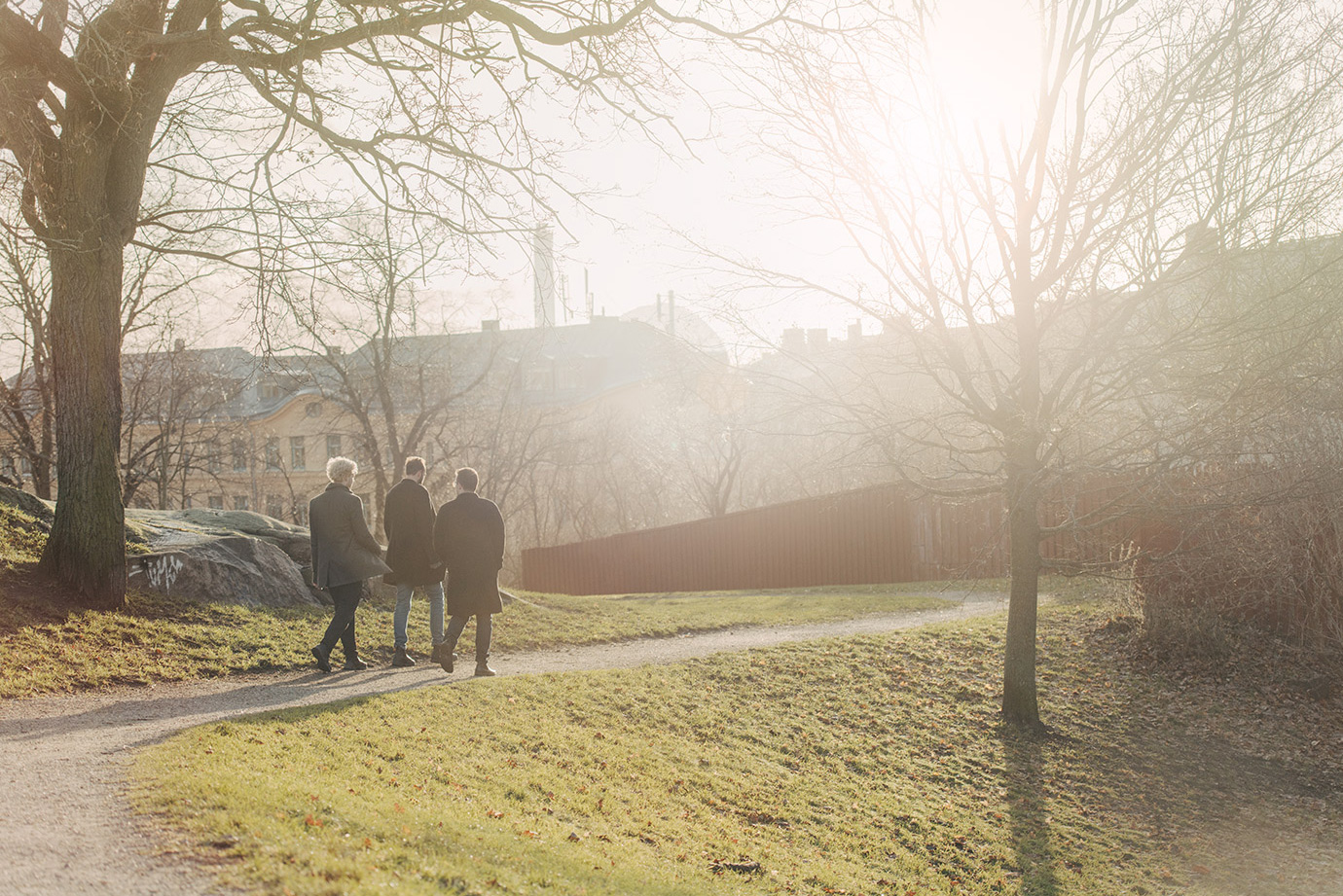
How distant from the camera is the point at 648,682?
10.4 meters

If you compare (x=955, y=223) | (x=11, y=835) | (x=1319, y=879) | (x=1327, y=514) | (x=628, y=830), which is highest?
(x=955, y=223)

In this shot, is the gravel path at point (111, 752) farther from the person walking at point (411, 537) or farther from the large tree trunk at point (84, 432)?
the large tree trunk at point (84, 432)

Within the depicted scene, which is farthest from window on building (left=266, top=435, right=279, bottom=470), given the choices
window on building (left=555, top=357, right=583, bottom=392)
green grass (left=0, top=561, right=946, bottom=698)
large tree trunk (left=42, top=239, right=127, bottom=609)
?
large tree trunk (left=42, top=239, right=127, bottom=609)

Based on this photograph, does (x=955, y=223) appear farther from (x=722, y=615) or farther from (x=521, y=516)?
(x=521, y=516)

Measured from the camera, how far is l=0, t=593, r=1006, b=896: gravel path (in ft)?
13.2

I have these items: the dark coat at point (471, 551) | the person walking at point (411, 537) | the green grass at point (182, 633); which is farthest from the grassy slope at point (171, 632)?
the dark coat at point (471, 551)

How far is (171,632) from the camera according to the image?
10.4 m

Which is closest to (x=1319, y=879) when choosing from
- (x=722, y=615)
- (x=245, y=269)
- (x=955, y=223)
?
(x=955, y=223)

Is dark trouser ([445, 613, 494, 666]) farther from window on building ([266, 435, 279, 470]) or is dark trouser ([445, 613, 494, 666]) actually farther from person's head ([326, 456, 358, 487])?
window on building ([266, 435, 279, 470])

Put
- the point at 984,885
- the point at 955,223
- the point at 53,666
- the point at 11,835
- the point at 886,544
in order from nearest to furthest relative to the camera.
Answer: the point at 11,835, the point at 984,885, the point at 53,666, the point at 955,223, the point at 886,544

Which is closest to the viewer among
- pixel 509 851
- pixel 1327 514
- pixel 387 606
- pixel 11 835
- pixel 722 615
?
pixel 11 835

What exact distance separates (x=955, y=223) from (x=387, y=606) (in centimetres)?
894

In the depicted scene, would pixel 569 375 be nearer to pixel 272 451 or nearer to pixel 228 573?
pixel 272 451

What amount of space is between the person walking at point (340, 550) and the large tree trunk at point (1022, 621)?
6.36 m
